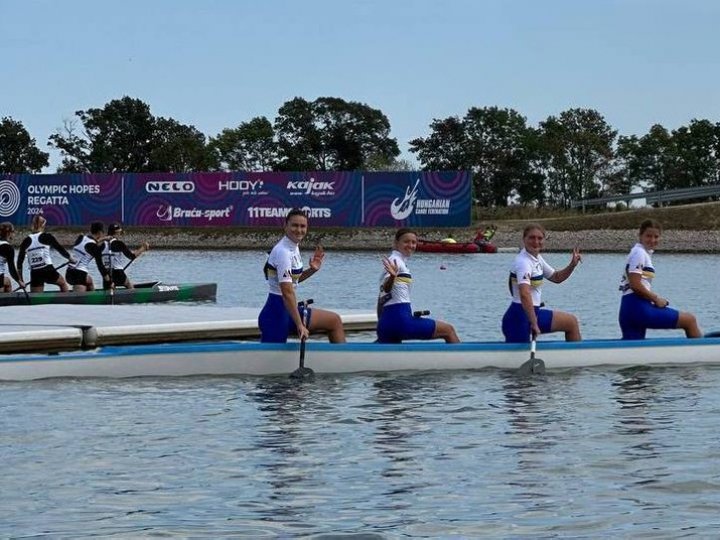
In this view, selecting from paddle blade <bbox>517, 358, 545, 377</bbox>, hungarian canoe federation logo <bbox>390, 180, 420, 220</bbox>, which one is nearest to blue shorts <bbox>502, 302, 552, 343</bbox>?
paddle blade <bbox>517, 358, 545, 377</bbox>

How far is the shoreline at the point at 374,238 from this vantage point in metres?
75.2

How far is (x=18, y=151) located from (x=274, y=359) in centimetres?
10298

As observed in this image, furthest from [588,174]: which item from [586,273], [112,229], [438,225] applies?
[112,229]

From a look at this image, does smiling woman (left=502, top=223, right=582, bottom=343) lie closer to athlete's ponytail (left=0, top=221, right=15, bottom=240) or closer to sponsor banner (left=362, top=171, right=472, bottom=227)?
athlete's ponytail (left=0, top=221, right=15, bottom=240)

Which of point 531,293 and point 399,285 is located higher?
point 399,285

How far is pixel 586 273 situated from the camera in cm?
5219

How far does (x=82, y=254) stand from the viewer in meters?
→ 26.1

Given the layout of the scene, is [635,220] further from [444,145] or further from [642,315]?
[642,315]

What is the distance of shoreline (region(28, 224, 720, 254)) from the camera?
247 feet

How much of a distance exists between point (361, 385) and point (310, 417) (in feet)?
6.67

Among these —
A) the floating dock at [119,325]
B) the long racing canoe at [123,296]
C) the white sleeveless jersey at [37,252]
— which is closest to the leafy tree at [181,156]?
the long racing canoe at [123,296]

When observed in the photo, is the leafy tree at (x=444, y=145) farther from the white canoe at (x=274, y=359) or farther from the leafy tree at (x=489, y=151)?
the white canoe at (x=274, y=359)

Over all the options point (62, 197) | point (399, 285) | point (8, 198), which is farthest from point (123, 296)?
point (8, 198)

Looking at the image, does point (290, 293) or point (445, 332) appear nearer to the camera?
point (290, 293)
